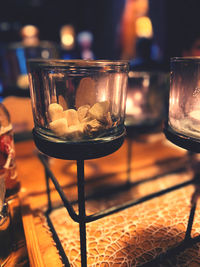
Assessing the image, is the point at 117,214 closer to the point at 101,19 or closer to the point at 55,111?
the point at 55,111

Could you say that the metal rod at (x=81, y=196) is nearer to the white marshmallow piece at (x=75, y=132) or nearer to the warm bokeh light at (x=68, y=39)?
the white marshmallow piece at (x=75, y=132)

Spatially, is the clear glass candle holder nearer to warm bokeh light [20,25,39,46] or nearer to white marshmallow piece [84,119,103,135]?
white marshmallow piece [84,119,103,135]

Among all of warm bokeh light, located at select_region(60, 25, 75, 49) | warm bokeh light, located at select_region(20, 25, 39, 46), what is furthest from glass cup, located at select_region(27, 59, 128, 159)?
warm bokeh light, located at select_region(60, 25, 75, 49)

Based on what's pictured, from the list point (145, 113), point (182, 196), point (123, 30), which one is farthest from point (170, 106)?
point (123, 30)

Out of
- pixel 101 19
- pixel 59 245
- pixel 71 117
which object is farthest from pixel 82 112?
pixel 101 19

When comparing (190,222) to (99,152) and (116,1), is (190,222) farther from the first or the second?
(116,1)
